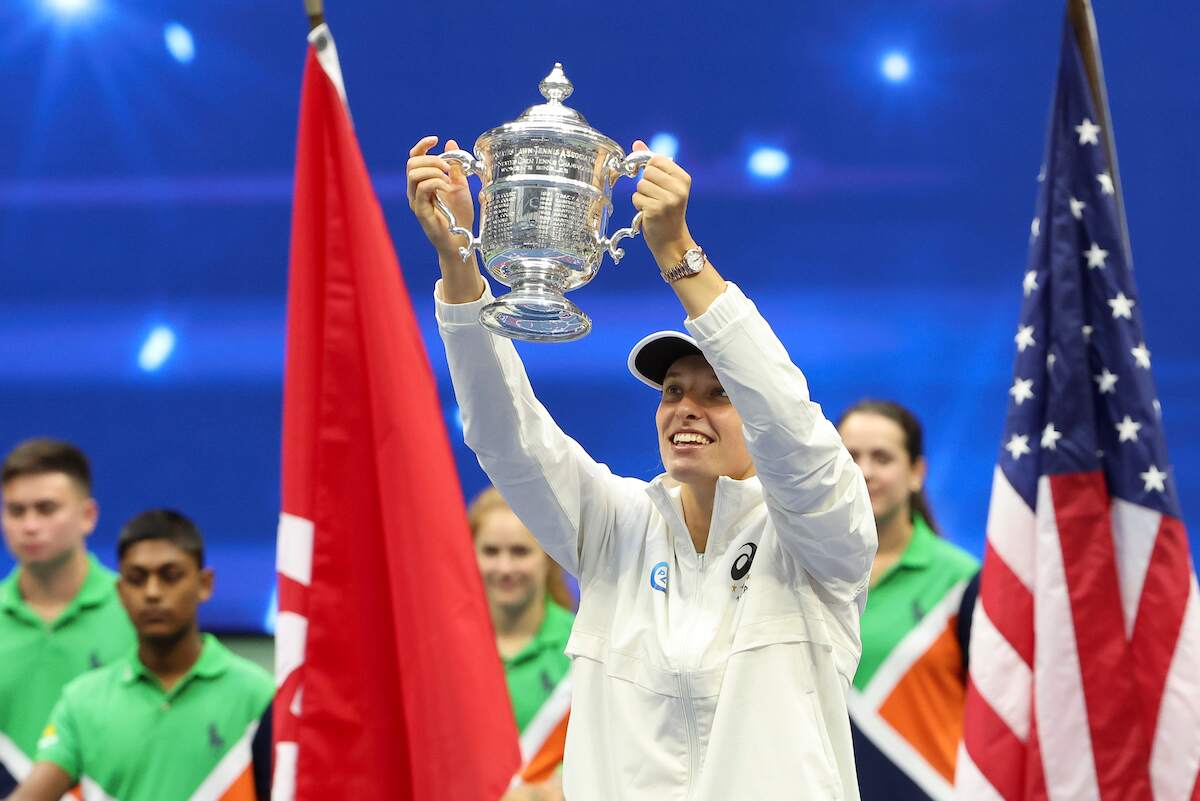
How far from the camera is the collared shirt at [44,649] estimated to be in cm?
405

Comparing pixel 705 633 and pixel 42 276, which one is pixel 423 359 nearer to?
pixel 705 633

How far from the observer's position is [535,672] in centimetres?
392

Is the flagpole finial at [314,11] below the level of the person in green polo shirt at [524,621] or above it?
above

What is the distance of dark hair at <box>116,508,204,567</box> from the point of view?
385 cm

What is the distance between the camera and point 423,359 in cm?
314

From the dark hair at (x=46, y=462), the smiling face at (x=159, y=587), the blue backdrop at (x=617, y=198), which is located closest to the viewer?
the smiling face at (x=159, y=587)

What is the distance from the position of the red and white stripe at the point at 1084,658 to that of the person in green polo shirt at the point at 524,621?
40.1 inches

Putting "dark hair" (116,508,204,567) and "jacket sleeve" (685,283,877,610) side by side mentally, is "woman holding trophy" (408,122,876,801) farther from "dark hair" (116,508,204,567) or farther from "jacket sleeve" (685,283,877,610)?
"dark hair" (116,508,204,567)

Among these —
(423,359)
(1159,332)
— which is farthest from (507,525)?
(1159,332)

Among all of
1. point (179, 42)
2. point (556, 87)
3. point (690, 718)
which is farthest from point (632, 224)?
point (179, 42)

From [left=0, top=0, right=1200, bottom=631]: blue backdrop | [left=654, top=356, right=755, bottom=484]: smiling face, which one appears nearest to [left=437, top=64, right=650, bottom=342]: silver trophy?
[left=654, top=356, right=755, bottom=484]: smiling face

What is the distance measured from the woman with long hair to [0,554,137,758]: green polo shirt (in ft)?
6.21

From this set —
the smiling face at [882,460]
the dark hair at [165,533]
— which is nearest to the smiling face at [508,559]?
the dark hair at [165,533]

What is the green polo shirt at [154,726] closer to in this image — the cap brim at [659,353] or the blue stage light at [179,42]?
the cap brim at [659,353]
